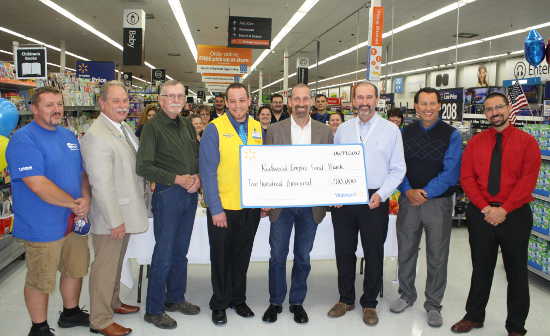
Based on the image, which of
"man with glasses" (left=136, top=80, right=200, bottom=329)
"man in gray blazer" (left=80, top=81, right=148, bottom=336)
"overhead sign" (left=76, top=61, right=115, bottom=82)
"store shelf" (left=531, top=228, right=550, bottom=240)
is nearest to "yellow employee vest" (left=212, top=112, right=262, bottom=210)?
"man with glasses" (left=136, top=80, right=200, bottom=329)

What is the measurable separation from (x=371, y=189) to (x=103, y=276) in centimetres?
201

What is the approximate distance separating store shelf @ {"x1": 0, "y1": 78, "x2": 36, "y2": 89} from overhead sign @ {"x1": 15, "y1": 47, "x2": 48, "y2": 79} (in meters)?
0.09

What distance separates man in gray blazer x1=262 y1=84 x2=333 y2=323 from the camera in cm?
316

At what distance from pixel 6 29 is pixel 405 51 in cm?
1511

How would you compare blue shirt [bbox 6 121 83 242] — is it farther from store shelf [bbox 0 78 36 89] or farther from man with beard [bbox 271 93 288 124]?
man with beard [bbox 271 93 288 124]

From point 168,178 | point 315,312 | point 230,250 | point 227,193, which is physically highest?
point 168,178

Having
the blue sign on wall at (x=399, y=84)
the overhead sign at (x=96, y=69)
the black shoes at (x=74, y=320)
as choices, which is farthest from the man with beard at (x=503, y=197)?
the blue sign on wall at (x=399, y=84)

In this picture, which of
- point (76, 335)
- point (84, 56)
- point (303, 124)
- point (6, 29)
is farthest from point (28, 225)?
point (84, 56)

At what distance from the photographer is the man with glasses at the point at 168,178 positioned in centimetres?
286

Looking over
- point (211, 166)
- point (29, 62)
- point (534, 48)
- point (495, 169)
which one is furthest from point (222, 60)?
A: point (495, 169)

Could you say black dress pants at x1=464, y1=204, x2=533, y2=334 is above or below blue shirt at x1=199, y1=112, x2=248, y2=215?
below

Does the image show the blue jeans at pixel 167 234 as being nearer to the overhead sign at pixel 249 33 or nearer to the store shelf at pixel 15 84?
the store shelf at pixel 15 84

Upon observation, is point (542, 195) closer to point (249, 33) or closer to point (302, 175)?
point (302, 175)

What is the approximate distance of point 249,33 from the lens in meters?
10.8
